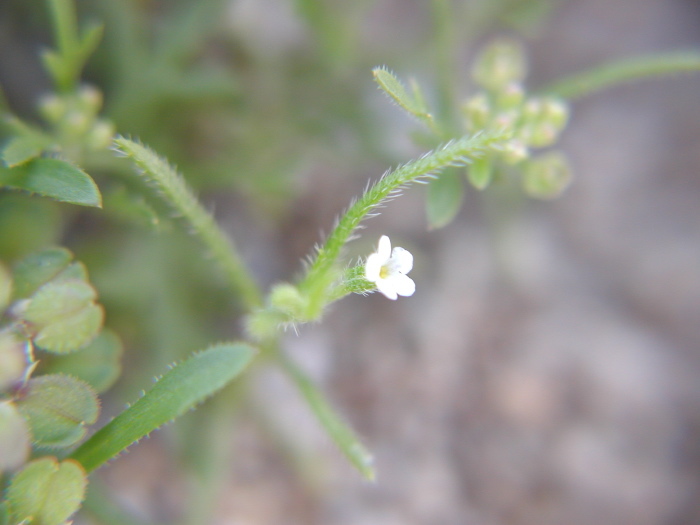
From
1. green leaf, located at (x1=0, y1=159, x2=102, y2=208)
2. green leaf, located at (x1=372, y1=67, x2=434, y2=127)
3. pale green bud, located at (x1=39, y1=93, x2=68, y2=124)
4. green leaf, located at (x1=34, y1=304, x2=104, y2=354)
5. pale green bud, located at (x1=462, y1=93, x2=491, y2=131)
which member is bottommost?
green leaf, located at (x1=34, y1=304, x2=104, y2=354)

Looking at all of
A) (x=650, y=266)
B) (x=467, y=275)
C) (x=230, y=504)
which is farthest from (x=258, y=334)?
(x=650, y=266)

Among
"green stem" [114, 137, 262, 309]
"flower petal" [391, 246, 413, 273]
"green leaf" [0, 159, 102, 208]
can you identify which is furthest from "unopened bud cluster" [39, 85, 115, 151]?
"flower petal" [391, 246, 413, 273]

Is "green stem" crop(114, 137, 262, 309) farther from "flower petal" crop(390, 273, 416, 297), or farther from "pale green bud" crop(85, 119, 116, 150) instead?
"flower petal" crop(390, 273, 416, 297)

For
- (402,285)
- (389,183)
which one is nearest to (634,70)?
(389,183)

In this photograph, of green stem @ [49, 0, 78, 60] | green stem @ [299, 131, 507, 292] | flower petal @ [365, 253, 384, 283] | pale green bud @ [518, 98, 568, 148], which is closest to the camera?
flower petal @ [365, 253, 384, 283]

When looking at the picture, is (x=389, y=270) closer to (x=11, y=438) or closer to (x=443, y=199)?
(x=443, y=199)

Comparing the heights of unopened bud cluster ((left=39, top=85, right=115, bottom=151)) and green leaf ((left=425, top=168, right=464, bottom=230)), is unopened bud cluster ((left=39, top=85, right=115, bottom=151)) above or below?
above

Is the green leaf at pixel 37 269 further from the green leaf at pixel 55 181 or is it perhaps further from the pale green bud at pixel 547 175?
the pale green bud at pixel 547 175
